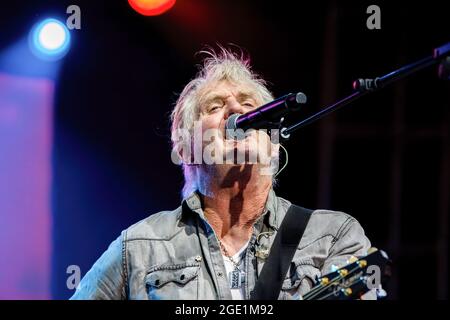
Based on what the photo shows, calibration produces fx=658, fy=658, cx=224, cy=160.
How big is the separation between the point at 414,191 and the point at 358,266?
323 centimetres

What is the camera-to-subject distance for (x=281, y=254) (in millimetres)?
3312

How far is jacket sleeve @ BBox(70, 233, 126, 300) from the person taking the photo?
11.2 feet

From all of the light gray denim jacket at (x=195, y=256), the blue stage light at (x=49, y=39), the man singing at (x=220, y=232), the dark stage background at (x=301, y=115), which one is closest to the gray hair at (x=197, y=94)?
the man singing at (x=220, y=232)

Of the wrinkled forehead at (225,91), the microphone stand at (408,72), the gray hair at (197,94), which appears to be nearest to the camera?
the microphone stand at (408,72)

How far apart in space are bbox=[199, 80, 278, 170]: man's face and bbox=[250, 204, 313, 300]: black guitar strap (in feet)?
1.11

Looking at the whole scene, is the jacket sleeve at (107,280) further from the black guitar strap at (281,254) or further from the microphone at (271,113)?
the microphone at (271,113)

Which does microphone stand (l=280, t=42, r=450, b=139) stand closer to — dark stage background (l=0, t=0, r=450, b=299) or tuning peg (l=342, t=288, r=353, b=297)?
tuning peg (l=342, t=288, r=353, b=297)

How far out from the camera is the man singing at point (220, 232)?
10.8ft

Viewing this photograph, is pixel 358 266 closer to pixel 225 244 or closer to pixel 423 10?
pixel 225 244

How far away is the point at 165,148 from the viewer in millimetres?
5309

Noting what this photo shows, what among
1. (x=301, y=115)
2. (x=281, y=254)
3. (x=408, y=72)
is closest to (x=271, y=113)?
(x=408, y=72)

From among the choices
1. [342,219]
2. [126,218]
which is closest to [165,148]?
[126,218]

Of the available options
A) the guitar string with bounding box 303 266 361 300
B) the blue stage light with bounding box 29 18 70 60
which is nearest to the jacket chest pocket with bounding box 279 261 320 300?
the guitar string with bounding box 303 266 361 300

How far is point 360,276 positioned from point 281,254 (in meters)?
0.67
